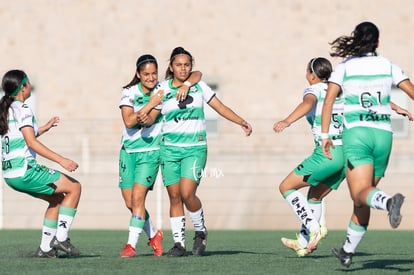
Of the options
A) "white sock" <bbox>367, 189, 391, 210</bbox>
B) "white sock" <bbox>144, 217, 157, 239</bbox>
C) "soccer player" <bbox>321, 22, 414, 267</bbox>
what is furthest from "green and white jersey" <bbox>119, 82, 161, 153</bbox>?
"white sock" <bbox>367, 189, 391, 210</bbox>

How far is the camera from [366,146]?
10.8m

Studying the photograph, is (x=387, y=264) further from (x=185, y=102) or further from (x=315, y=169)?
(x=185, y=102)

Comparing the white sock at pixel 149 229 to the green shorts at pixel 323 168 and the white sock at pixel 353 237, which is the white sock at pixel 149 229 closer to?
the green shorts at pixel 323 168

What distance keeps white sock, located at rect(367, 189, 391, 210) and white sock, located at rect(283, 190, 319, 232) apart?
239 cm

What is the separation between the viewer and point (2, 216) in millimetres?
23203

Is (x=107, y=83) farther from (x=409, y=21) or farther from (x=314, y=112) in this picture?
(x=314, y=112)

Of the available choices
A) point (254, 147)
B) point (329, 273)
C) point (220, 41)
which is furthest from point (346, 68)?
point (220, 41)

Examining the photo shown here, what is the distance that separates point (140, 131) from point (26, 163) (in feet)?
4.11

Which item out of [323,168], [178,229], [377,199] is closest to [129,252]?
[178,229]

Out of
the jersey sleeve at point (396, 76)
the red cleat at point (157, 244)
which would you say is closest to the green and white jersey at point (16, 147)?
the red cleat at point (157, 244)

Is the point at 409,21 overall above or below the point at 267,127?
above

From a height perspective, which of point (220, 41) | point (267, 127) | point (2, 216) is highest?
point (220, 41)

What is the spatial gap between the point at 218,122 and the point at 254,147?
1.15m

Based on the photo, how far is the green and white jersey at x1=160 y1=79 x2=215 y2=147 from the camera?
1291 centimetres
